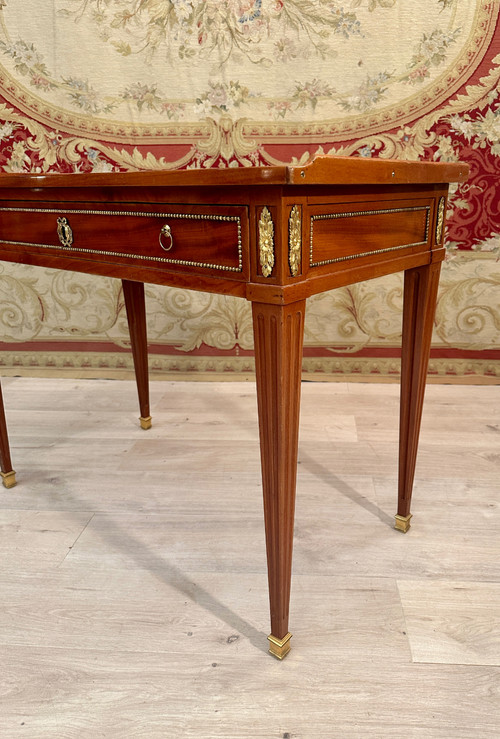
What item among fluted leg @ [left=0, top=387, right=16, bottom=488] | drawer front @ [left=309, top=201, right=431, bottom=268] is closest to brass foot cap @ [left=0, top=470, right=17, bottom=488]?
fluted leg @ [left=0, top=387, right=16, bottom=488]

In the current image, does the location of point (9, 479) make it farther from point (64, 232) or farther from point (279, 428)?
point (279, 428)

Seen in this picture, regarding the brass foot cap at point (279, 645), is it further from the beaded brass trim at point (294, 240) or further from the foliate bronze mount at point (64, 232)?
the foliate bronze mount at point (64, 232)

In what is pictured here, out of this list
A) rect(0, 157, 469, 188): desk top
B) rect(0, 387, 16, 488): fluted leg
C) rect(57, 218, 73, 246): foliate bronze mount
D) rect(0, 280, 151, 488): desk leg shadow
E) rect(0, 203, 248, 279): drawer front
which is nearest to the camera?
rect(0, 157, 469, 188): desk top

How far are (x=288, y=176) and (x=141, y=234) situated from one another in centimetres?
35

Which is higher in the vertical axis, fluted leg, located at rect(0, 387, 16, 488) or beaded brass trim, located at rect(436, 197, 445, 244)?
beaded brass trim, located at rect(436, 197, 445, 244)

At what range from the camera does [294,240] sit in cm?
77

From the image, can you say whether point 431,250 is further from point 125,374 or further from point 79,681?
point 125,374

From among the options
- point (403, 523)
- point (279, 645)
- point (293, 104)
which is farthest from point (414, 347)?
point (293, 104)

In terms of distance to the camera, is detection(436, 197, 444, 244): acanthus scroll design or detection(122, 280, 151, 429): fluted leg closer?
detection(436, 197, 444, 244): acanthus scroll design

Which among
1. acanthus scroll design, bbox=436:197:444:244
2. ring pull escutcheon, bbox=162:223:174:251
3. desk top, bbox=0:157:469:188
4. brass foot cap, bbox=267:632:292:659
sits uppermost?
→ desk top, bbox=0:157:469:188

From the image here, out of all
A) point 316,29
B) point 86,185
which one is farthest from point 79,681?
point 316,29

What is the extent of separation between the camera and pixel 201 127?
216 cm

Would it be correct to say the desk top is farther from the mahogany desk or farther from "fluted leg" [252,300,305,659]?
"fluted leg" [252,300,305,659]

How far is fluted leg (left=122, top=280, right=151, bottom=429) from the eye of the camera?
1.78 metres
